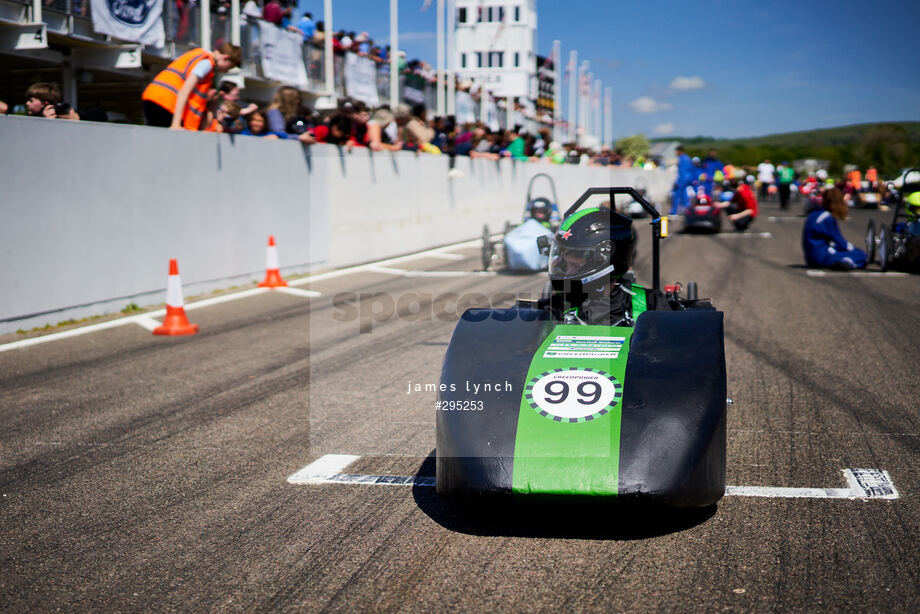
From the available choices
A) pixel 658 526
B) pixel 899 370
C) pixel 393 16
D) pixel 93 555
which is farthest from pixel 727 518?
pixel 393 16

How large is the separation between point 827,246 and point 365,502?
11.0 m

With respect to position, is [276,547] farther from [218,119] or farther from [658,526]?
[218,119]

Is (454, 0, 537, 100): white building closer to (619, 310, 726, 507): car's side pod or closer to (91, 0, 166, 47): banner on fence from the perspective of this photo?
(91, 0, 166, 47): banner on fence

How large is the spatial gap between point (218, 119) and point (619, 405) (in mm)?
9302

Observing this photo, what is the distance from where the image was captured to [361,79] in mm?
21625

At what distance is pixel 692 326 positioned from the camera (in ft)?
13.3

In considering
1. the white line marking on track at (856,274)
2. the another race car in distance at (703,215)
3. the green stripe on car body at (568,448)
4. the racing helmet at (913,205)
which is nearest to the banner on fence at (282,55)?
the another race car in distance at (703,215)

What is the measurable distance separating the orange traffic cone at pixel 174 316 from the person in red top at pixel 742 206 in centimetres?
1579

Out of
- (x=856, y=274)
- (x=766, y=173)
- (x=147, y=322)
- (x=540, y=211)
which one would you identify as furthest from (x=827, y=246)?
(x=766, y=173)

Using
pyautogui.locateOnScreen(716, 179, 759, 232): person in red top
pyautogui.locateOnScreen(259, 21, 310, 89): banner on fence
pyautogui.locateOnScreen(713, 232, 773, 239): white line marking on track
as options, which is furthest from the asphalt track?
pyautogui.locateOnScreen(716, 179, 759, 232): person in red top

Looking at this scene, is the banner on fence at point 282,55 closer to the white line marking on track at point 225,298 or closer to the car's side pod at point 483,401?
the white line marking on track at point 225,298

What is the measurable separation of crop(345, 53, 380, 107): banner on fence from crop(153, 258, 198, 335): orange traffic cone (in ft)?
44.8

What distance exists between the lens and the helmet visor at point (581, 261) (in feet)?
15.3

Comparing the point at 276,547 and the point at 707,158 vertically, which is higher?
the point at 707,158
